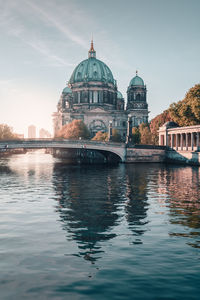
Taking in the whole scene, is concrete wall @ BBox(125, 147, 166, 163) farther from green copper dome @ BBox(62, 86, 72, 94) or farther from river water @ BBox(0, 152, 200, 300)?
green copper dome @ BBox(62, 86, 72, 94)

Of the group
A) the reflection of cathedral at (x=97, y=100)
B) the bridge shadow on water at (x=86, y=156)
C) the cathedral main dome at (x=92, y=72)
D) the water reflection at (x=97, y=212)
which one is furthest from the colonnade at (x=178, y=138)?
the cathedral main dome at (x=92, y=72)

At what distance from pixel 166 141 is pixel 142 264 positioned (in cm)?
7016

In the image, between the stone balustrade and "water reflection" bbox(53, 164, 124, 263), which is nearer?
"water reflection" bbox(53, 164, 124, 263)

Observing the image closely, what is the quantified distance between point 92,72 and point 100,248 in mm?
155202

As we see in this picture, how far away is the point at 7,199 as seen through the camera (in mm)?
24047

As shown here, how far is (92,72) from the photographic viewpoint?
529 ft

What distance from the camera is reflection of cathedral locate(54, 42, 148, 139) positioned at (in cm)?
15188

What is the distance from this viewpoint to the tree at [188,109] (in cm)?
6606

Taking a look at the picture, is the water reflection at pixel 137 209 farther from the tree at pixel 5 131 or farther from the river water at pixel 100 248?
the tree at pixel 5 131

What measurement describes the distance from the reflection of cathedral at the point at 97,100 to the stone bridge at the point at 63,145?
79.2m

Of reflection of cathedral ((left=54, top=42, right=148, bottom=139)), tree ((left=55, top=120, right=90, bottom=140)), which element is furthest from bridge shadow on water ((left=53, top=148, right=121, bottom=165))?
reflection of cathedral ((left=54, top=42, right=148, bottom=139))

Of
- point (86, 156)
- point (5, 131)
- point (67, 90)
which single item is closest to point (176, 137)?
point (86, 156)

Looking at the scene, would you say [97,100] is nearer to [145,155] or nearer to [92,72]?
[92,72]

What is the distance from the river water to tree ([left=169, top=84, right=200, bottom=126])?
151ft
